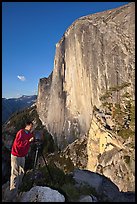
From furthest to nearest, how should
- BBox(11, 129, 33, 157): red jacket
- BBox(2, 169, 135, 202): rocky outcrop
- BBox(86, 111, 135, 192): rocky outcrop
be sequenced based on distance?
BBox(86, 111, 135, 192): rocky outcrop < BBox(11, 129, 33, 157): red jacket < BBox(2, 169, 135, 202): rocky outcrop

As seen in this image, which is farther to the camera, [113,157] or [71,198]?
[113,157]

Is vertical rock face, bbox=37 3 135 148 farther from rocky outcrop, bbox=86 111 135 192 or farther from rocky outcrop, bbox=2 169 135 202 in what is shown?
rocky outcrop, bbox=2 169 135 202

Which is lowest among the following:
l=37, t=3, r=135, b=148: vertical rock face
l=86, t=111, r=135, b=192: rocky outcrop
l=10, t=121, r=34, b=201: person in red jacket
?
l=86, t=111, r=135, b=192: rocky outcrop

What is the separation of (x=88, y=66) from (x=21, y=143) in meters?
68.8

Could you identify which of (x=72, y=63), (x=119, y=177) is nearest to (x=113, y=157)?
(x=119, y=177)

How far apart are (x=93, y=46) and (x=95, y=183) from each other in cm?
6711

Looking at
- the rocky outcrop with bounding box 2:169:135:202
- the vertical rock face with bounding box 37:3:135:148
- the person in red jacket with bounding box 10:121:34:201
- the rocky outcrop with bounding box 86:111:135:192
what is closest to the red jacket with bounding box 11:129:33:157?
the person in red jacket with bounding box 10:121:34:201

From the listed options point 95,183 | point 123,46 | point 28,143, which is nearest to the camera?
point 28,143

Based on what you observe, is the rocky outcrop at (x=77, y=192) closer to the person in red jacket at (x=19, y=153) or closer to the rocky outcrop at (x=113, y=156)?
the person in red jacket at (x=19, y=153)

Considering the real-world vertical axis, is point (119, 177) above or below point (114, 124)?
below

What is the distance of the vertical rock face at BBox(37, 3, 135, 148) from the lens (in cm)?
6556

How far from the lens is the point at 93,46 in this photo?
75000 millimetres

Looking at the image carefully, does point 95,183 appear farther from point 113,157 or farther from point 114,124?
point 114,124

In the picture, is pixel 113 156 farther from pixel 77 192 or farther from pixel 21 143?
pixel 21 143
